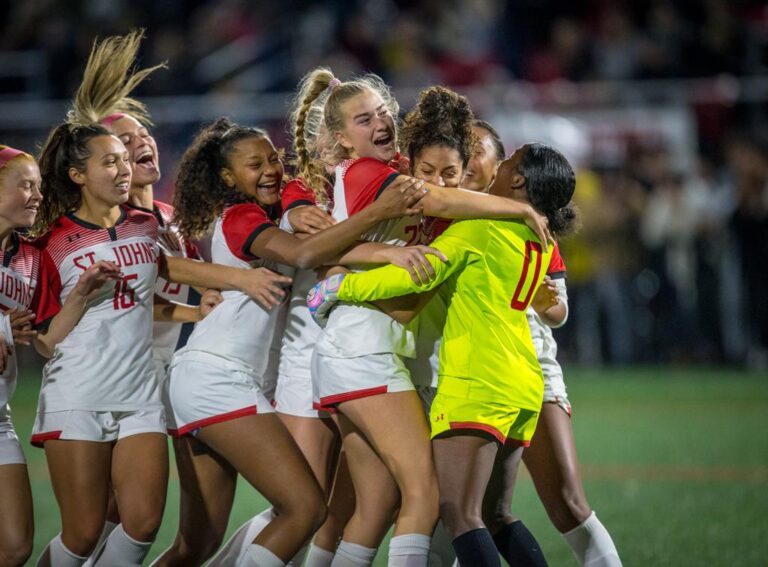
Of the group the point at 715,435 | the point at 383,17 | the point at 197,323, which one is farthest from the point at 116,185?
the point at 383,17

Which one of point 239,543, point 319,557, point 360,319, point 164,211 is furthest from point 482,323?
point 164,211

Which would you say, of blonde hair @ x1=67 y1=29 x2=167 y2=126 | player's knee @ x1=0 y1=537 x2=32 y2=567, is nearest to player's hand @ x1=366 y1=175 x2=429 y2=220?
blonde hair @ x1=67 y1=29 x2=167 y2=126

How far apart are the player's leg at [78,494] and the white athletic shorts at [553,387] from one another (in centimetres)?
188

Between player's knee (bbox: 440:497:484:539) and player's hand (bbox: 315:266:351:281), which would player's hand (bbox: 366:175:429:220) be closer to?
player's hand (bbox: 315:266:351:281)

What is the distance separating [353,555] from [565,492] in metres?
0.97

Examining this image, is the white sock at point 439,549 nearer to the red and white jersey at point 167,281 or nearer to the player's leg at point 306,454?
the player's leg at point 306,454

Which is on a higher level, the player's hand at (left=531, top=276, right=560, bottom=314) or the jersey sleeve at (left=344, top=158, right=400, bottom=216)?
the jersey sleeve at (left=344, top=158, right=400, bottom=216)

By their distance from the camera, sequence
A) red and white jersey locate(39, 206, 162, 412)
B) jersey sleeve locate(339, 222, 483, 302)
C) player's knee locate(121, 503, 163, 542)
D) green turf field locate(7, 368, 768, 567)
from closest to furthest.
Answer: jersey sleeve locate(339, 222, 483, 302) → player's knee locate(121, 503, 163, 542) → red and white jersey locate(39, 206, 162, 412) → green turf field locate(7, 368, 768, 567)

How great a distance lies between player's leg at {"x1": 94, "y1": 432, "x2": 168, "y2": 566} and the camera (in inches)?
176

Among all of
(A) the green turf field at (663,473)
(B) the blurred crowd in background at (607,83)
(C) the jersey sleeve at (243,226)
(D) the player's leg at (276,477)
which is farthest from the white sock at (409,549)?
(B) the blurred crowd in background at (607,83)

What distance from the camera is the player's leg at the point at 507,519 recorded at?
4512 millimetres

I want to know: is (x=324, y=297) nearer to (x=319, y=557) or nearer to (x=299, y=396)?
(x=299, y=396)

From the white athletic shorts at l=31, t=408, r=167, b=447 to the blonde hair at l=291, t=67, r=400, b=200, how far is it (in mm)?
1179

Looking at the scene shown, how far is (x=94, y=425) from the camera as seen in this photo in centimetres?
452
